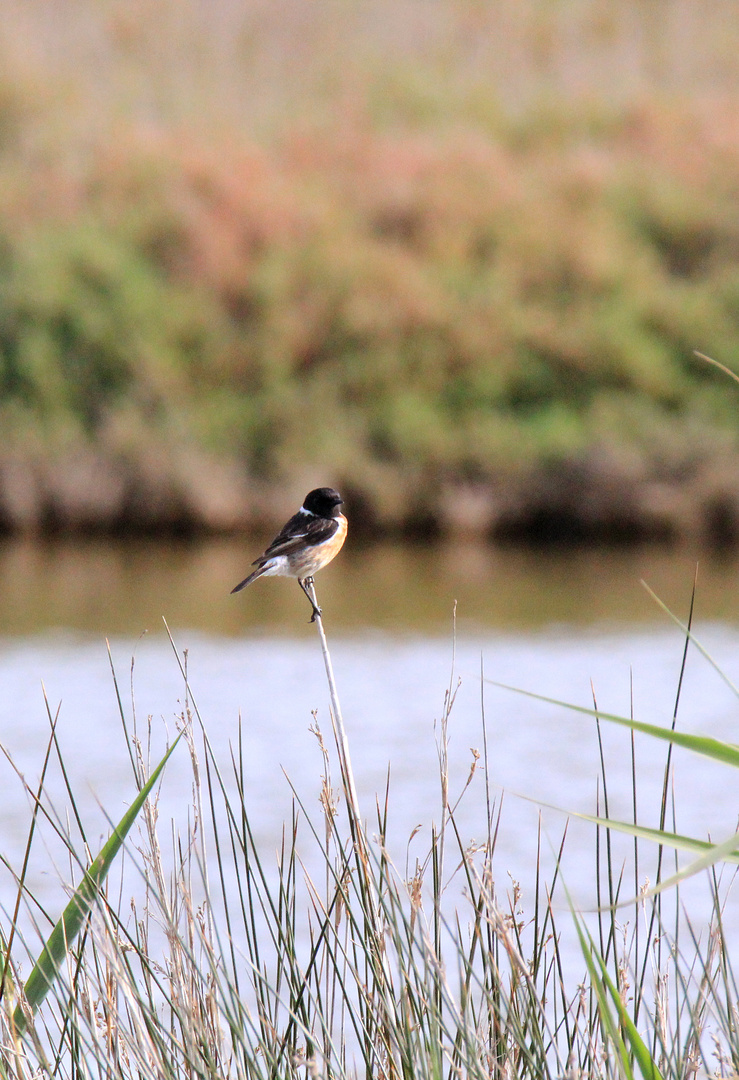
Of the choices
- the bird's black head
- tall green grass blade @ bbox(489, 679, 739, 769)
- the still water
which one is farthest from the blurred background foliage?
tall green grass blade @ bbox(489, 679, 739, 769)

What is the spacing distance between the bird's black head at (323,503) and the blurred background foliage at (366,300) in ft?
52.8

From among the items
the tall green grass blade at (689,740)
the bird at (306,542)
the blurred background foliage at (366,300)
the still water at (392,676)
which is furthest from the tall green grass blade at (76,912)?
the blurred background foliage at (366,300)

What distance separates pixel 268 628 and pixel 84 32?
90.8 feet

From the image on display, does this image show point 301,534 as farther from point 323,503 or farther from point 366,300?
point 366,300

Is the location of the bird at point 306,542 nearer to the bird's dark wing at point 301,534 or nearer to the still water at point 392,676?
the bird's dark wing at point 301,534

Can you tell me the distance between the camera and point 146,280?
79.8ft

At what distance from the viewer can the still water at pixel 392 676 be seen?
8703mm

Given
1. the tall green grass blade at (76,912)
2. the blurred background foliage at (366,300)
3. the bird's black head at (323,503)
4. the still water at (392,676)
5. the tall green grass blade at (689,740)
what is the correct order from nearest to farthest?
1. the tall green grass blade at (689,740)
2. the tall green grass blade at (76,912)
3. the bird's black head at (323,503)
4. the still water at (392,676)
5. the blurred background foliage at (366,300)

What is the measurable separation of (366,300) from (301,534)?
21.2 m

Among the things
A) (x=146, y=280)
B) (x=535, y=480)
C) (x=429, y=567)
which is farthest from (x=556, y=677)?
(x=146, y=280)

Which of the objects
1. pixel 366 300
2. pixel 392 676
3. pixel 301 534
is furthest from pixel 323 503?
pixel 366 300

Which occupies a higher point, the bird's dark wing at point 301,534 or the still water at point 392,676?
the bird's dark wing at point 301,534

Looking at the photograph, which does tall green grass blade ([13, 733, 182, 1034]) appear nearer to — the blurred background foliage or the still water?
the still water

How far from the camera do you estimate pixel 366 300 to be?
24.4 metres
